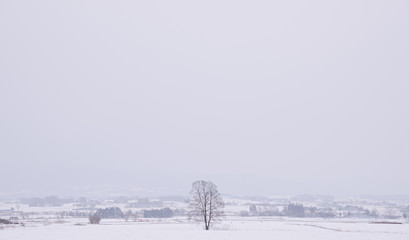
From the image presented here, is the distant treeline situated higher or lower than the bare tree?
lower

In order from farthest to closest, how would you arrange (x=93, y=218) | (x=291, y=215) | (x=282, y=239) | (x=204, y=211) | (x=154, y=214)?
(x=291, y=215) < (x=154, y=214) < (x=93, y=218) < (x=204, y=211) < (x=282, y=239)

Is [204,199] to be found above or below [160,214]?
above

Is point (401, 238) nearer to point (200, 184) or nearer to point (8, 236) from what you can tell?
point (200, 184)

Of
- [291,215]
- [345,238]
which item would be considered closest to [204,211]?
[345,238]

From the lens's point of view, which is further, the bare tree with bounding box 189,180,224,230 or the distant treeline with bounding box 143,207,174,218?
the distant treeline with bounding box 143,207,174,218

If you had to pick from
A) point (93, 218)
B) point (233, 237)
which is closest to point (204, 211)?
point (233, 237)

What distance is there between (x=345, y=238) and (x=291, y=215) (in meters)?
118

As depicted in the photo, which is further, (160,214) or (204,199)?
(160,214)

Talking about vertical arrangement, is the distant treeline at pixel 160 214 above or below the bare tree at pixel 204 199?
below

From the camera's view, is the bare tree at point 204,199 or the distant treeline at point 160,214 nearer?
the bare tree at point 204,199

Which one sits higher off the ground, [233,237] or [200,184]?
[200,184]

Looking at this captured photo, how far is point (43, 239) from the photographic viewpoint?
4128 cm

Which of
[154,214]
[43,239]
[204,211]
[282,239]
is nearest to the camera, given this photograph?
[43,239]

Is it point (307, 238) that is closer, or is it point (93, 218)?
point (307, 238)
